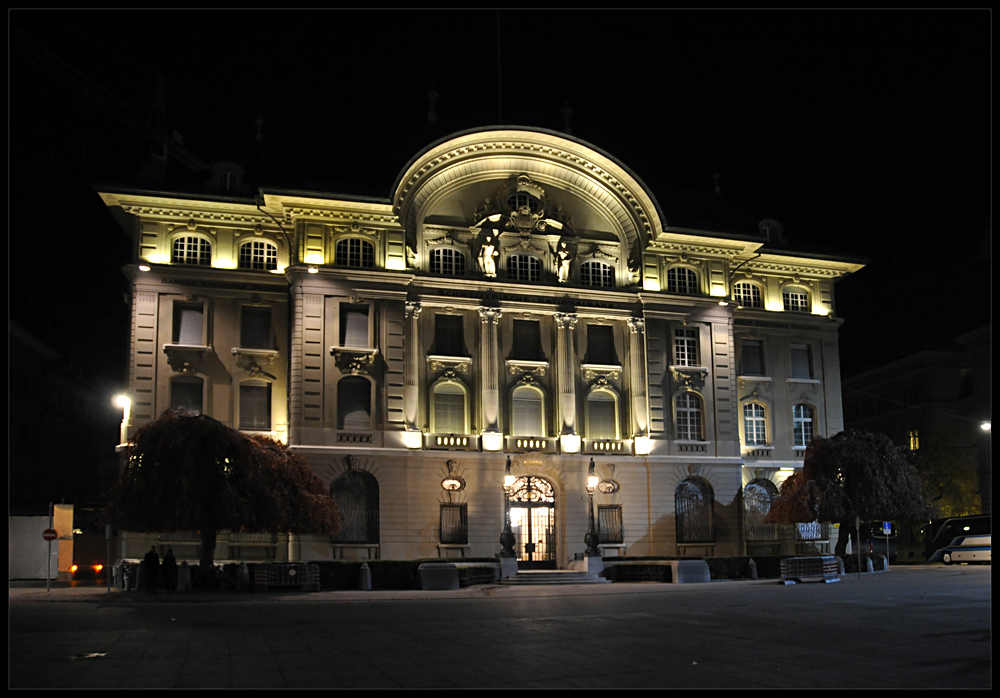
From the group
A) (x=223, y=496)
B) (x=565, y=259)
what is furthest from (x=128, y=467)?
(x=565, y=259)

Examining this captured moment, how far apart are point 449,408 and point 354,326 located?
5.27m

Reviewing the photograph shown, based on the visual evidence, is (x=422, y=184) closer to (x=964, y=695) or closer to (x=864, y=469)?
(x=864, y=469)

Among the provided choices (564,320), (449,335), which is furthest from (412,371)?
(564,320)

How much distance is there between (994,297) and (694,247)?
36284mm

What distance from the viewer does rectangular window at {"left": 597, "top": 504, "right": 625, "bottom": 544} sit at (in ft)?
139

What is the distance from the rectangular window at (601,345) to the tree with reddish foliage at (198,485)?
1694 cm

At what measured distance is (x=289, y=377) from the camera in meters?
40.1

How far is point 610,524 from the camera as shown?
42.6 metres

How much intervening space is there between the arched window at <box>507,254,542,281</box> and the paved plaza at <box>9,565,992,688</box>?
63.3 ft

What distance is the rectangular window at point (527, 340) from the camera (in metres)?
43.1

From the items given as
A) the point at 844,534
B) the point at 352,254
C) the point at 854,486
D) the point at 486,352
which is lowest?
the point at 844,534

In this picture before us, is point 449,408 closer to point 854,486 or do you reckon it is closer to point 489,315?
point 489,315

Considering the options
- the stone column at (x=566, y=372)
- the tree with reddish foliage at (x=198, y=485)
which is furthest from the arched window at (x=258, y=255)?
the stone column at (x=566, y=372)

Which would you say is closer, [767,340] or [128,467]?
[128,467]
